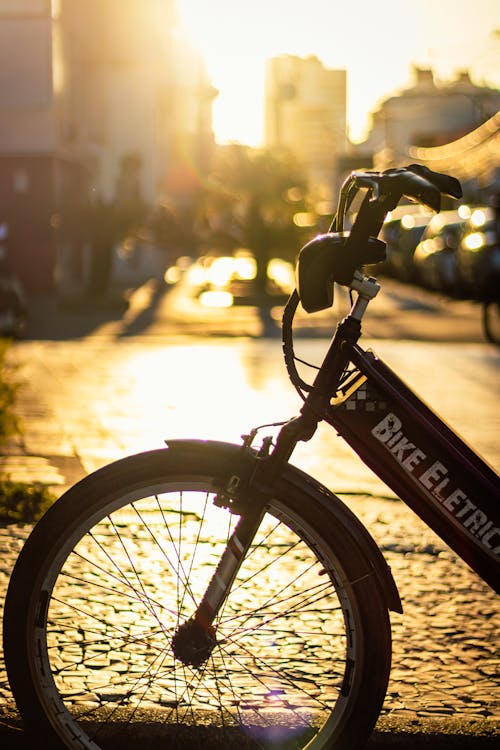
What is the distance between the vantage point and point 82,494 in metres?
2.94

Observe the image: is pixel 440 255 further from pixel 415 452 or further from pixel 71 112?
pixel 415 452

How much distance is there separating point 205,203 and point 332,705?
120 ft

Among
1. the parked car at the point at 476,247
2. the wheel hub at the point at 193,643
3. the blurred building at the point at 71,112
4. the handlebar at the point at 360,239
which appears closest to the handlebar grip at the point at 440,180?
the handlebar at the point at 360,239

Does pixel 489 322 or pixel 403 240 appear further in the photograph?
pixel 403 240

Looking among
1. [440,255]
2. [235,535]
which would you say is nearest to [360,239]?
[235,535]

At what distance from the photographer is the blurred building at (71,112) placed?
29406 mm

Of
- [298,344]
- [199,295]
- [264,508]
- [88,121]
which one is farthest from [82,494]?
[88,121]

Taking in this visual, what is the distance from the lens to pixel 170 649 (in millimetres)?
3123

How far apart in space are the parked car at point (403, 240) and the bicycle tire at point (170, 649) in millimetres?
28982

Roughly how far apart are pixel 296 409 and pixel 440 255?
1920cm

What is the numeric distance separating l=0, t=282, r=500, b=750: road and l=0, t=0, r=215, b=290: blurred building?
13.4ft

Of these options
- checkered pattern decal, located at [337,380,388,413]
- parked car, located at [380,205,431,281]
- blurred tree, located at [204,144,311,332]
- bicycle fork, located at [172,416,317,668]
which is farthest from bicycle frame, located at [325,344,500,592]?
parked car, located at [380,205,431,281]

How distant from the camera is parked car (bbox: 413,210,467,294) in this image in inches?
1091

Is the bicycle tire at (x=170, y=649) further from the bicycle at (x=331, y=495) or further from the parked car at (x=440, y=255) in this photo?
the parked car at (x=440, y=255)
